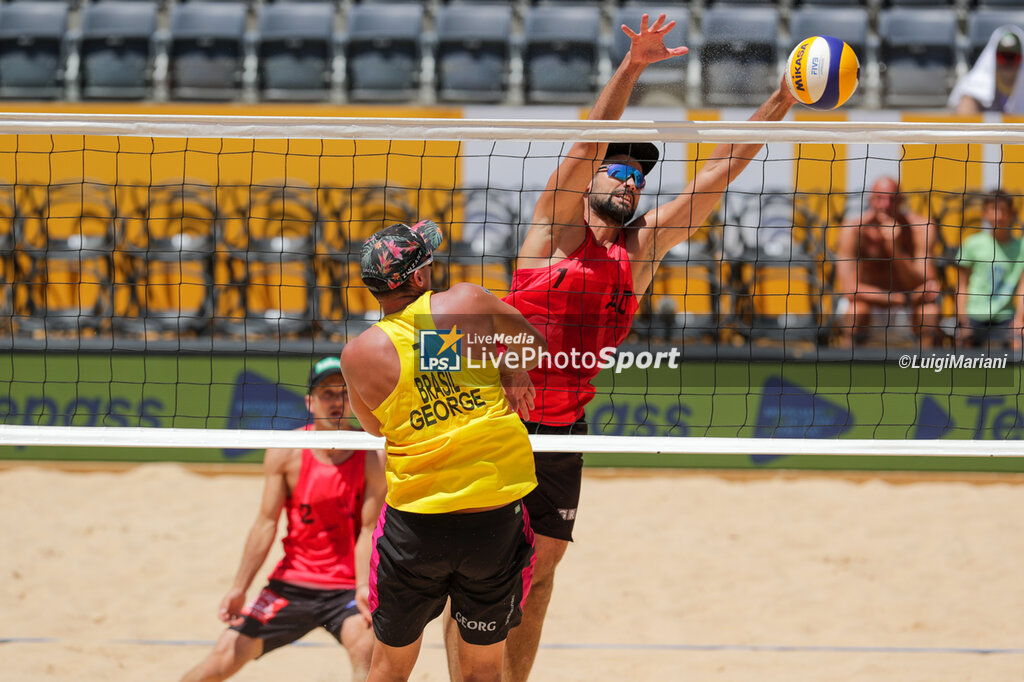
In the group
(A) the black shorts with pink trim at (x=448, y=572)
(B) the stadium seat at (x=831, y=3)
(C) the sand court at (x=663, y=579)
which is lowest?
(C) the sand court at (x=663, y=579)

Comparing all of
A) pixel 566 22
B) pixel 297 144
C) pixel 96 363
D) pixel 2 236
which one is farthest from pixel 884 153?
pixel 2 236

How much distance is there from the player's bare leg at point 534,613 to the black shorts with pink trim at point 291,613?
594mm

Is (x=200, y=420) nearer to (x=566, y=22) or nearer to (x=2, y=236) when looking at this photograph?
(x=2, y=236)

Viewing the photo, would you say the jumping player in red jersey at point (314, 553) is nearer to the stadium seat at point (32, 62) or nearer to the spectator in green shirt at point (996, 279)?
the spectator in green shirt at point (996, 279)

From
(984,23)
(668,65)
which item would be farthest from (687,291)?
(984,23)

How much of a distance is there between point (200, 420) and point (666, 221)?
A: 418 centimetres

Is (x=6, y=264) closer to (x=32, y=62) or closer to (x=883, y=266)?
(x=32, y=62)

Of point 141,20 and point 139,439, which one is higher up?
point 141,20

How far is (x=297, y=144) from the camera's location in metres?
7.71

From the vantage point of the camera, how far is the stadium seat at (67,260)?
24.1ft

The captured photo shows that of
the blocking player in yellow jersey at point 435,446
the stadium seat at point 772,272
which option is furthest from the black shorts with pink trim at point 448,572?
the stadium seat at point 772,272

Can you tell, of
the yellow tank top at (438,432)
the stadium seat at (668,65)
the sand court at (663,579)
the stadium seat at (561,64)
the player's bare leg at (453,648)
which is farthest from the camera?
the stadium seat at (561,64)

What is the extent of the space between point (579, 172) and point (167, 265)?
4.77m

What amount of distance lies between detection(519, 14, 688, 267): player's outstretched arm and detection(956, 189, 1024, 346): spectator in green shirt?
4.11 m
